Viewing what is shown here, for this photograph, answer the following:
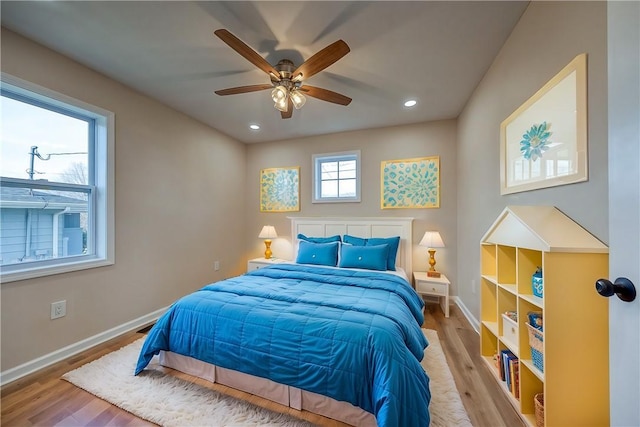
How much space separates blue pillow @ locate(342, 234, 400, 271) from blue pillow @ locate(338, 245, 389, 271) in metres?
0.10

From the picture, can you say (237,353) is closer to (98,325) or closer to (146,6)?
(98,325)

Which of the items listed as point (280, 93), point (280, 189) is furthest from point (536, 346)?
point (280, 189)

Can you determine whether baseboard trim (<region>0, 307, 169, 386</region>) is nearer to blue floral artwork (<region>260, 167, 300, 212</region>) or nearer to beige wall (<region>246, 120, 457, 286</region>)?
beige wall (<region>246, 120, 457, 286</region>)

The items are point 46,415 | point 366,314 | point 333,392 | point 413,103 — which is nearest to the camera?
point 333,392

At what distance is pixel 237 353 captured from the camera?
5.29 ft

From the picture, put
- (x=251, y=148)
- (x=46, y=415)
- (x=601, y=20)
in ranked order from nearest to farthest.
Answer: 1. (x=601, y=20)
2. (x=46, y=415)
3. (x=251, y=148)

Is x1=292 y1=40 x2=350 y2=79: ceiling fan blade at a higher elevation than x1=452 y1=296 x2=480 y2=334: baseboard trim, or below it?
higher

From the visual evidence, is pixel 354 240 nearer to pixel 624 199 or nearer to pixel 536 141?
pixel 536 141

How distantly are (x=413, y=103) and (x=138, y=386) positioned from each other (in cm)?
372

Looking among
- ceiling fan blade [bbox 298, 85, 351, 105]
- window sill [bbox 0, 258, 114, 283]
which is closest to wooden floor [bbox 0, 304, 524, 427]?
window sill [bbox 0, 258, 114, 283]

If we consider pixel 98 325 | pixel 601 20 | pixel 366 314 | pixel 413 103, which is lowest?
pixel 98 325

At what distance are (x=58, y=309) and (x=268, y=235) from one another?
7.88 ft

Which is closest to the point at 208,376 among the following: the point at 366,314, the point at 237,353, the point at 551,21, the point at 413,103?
the point at 237,353

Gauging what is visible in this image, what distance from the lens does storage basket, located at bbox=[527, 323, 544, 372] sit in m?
1.32
